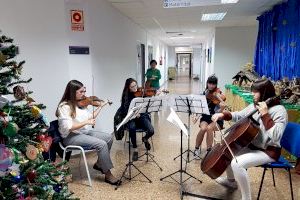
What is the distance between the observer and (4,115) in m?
1.11

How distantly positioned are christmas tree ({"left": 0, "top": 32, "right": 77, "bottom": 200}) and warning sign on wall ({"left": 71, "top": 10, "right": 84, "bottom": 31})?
6.83 feet

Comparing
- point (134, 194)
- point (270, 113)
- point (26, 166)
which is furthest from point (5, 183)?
point (270, 113)

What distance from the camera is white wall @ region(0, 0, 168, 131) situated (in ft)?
8.47

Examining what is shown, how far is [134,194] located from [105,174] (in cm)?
45

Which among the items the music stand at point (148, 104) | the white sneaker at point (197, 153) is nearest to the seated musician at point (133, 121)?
the music stand at point (148, 104)

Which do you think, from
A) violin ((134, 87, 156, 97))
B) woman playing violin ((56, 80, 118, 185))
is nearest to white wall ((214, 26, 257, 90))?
violin ((134, 87, 156, 97))

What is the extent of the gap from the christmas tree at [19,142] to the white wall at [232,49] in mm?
7053

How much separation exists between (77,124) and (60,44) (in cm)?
121

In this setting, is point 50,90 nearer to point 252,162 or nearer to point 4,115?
point 4,115

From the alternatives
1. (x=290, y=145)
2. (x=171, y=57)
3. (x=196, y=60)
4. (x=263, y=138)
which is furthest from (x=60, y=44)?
(x=196, y=60)

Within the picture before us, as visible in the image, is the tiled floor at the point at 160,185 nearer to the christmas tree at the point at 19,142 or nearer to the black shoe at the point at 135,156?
the black shoe at the point at 135,156

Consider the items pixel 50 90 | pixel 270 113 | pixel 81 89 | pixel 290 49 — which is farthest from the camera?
pixel 290 49

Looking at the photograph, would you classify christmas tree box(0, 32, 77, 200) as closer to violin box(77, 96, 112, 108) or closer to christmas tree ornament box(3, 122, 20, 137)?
christmas tree ornament box(3, 122, 20, 137)

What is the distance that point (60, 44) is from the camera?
122 inches
